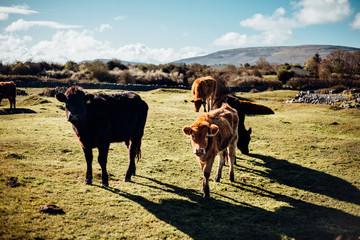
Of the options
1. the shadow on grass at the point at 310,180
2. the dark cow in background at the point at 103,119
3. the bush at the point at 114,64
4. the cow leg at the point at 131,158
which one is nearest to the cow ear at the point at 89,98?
the dark cow in background at the point at 103,119

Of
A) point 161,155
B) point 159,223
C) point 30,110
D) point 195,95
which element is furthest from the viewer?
point 30,110

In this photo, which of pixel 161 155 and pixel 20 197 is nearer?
pixel 20 197

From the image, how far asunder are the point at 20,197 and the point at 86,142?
1943 mm

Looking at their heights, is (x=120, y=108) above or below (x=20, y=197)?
above

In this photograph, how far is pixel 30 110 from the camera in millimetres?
17906

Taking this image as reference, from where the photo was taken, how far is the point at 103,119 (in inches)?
271

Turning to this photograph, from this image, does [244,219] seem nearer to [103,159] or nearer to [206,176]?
[206,176]

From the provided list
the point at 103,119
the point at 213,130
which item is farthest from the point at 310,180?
Result: the point at 103,119

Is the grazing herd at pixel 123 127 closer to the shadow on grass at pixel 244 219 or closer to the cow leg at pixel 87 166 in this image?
the cow leg at pixel 87 166

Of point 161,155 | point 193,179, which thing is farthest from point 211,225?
point 161,155

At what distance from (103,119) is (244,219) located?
4.47 metres

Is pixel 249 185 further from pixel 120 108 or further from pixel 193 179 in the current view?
pixel 120 108

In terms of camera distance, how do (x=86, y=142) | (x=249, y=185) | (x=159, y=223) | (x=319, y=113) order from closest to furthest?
(x=159, y=223)
(x=86, y=142)
(x=249, y=185)
(x=319, y=113)

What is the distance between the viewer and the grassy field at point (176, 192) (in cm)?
513
